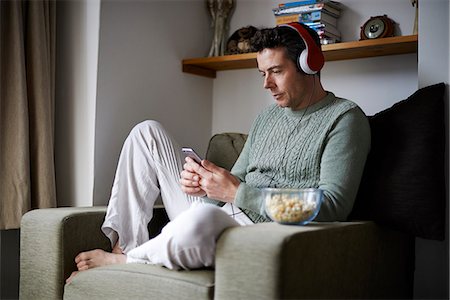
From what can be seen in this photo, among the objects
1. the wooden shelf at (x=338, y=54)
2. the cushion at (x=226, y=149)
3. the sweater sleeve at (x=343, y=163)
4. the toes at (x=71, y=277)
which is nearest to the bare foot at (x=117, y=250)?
the toes at (x=71, y=277)

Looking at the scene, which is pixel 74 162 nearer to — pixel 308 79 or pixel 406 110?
pixel 308 79

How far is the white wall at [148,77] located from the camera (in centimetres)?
252

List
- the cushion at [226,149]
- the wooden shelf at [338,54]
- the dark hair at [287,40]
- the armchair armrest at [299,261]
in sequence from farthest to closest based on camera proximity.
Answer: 1. the cushion at [226,149]
2. the wooden shelf at [338,54]
3. the dark hair at [287,40]
4. the armchair armrest at [299,261]

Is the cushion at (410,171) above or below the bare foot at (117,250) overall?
above

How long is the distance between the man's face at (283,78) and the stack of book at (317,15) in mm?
562

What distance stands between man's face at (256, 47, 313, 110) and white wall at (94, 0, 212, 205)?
0.79m

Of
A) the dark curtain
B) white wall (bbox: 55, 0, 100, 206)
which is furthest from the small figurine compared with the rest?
the dark curtain

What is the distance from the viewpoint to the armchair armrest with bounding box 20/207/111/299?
6.40ft

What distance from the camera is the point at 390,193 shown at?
1783 mm

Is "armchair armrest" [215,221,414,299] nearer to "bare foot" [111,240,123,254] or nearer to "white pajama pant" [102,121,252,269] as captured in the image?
"white pajama pant" [102,121,252,269]

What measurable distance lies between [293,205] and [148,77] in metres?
1.38

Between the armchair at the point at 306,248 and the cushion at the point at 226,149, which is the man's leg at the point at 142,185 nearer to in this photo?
the armchair at the point at 306,248

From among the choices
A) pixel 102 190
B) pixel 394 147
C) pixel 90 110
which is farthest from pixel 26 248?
pixel 394 147

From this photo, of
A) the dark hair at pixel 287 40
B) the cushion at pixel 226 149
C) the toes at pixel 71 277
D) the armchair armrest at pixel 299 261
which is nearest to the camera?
the armchair armrest at pixel 299 261
